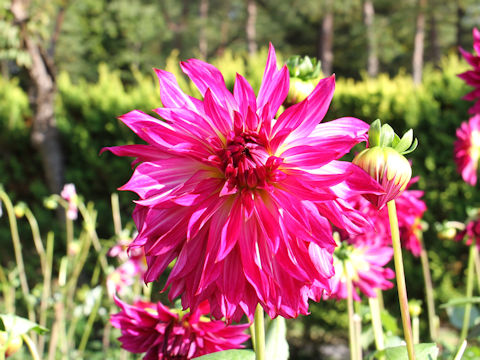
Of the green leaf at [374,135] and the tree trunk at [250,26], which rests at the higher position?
the tree trunk at [250,26]

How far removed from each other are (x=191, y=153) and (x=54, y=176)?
342 cm

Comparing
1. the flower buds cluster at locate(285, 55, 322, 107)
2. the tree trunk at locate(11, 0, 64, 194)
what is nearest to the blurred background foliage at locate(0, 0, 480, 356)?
the tree trunk at locate(11, 0, 64, 194)

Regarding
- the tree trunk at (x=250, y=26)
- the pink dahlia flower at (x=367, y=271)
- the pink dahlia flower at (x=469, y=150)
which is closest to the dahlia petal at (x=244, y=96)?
the pink dahlia flower at (x=367, y=271)

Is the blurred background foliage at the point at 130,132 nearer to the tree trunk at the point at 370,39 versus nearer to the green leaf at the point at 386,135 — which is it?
the green leaf at the point at 386,135

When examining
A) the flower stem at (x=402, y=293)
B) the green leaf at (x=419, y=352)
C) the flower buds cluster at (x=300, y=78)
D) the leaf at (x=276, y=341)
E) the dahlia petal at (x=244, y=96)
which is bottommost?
the leaf at (x=276, y=341)

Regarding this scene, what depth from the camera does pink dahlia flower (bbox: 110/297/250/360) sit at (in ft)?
1.89

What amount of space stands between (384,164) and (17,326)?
0.39 metres

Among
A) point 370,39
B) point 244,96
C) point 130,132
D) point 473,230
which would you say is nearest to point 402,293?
point 244,96

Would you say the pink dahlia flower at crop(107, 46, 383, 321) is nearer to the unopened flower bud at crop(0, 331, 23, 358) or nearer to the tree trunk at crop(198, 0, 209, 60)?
the unopened flower bud at crop(0, 331, 23, 358)

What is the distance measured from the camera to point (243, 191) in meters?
0.44

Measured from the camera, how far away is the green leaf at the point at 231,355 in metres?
0.47

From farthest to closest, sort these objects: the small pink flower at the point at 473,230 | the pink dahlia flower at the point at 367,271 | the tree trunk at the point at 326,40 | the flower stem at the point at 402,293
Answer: the tree trunk at the point at 326,40 < the small pink flower at the point at 473,230 < the pink dahlia flower at the point at 367,271 < the flower stem at the point at 402,293

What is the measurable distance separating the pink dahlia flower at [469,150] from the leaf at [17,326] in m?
1.03

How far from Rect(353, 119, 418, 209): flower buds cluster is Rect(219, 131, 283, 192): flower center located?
0.27 ft
